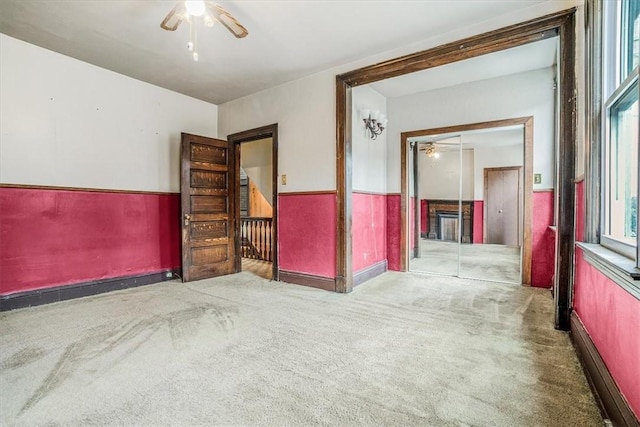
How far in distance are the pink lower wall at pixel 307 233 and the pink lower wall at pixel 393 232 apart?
147 centimetres

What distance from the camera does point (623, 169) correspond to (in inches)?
65.4

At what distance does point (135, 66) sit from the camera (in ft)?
11.5

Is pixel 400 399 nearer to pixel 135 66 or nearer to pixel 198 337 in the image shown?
pixel 198 337

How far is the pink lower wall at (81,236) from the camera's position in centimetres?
296

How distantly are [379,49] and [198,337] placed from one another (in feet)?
10.5

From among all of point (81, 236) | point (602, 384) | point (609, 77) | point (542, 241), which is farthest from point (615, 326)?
point (81, 236)

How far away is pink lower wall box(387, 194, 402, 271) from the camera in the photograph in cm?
471

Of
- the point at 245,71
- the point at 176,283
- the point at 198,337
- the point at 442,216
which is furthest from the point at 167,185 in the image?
the point at 442,216

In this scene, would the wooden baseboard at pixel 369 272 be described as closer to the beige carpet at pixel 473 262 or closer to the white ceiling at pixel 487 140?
the beige carpet at pixel 473 262

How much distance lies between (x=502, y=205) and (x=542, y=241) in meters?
3.68

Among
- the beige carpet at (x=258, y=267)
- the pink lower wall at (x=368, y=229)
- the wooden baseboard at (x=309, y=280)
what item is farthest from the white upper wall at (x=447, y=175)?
the wooden baseboard at (x=309, y=280)

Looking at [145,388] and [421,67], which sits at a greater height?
[421,67]

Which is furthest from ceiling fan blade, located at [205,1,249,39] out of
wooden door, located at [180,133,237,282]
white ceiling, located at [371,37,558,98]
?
white ceiling, located at [371,37,558,98]

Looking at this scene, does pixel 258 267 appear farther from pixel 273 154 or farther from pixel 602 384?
pixel 602 384
